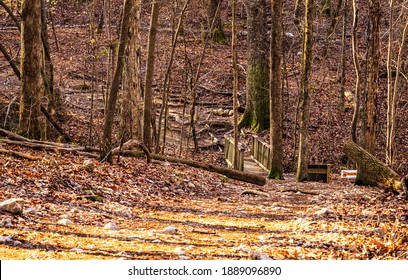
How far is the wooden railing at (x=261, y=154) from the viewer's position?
2103 cm

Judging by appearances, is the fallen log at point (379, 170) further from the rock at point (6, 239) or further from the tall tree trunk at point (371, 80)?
the rock at point (6, 239)

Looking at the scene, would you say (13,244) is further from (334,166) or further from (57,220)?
(334,166)

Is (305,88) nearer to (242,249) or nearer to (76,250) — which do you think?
(242,249)

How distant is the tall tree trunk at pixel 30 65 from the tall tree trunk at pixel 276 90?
7.08 meters

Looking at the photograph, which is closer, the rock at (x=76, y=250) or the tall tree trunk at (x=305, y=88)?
the rock at (x=76, y=250)

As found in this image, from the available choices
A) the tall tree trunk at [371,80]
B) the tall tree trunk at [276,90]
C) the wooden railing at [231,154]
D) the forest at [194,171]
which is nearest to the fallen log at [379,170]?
the forest at [194,171]

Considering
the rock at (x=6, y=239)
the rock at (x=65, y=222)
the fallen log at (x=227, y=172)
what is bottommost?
the fallen log at (x=227, y=172)

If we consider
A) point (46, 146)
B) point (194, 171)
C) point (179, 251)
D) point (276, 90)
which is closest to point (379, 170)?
point (194, 171)

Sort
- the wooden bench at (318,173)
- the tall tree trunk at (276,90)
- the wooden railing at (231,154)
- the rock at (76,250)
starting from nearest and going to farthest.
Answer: the rock at (76,250) < the tall tree trunk at (276,90) < the wooden bench at (318,173) < the wooden railing at (231,154)

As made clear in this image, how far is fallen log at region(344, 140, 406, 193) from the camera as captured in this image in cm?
1006

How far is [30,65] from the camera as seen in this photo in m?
13.7

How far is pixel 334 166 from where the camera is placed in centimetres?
2408

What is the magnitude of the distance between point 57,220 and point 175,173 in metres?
6.16

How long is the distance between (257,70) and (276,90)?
8.75 meters
